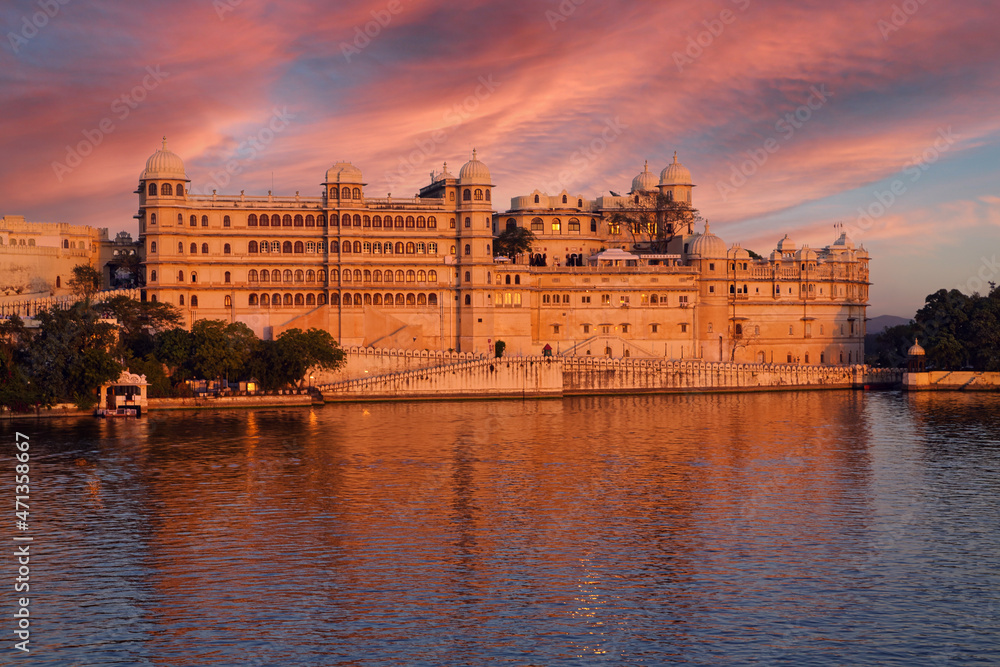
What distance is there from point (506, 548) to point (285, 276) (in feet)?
209

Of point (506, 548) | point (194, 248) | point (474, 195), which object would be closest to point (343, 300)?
point (194, 248)

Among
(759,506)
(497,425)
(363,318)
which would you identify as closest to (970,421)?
(497,425)

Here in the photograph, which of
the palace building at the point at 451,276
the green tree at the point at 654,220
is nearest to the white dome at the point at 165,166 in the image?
the palace building at the point at 451,276

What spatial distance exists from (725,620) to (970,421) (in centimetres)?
5251

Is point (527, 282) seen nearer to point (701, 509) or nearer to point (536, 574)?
point (701, 509)

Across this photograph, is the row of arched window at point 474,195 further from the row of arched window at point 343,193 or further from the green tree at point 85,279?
the green tree at point 85,279

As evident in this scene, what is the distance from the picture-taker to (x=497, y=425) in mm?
70562

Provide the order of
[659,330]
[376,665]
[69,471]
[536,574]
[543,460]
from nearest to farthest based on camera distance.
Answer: [376,665], [536,574], [69,471], [543,460], [659,330]

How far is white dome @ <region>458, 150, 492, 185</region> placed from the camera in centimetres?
9950

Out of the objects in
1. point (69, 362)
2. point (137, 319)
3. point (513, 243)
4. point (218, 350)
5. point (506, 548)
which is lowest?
point (506, 548)

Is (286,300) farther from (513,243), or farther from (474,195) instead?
(513,243)

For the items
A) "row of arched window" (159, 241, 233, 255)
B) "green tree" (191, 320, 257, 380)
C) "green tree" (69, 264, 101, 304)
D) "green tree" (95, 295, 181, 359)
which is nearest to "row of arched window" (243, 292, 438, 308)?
"row of arched window" (159, 241, 233, 255)

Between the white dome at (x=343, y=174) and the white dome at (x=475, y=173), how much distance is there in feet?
31.5

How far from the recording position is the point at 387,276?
98688 millimetres
